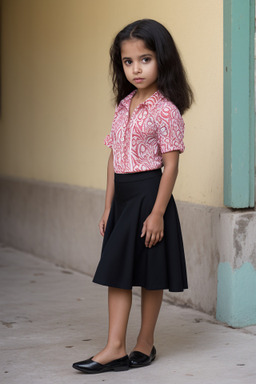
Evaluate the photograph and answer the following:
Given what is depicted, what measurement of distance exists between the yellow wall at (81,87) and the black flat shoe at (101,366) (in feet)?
4.29

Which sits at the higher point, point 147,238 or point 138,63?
point 138,63

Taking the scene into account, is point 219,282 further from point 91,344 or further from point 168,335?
point 91,344

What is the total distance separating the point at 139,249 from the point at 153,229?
13cm

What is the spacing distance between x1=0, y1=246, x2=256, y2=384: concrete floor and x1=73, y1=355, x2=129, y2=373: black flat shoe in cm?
3

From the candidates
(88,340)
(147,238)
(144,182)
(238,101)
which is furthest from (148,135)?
(88,340)

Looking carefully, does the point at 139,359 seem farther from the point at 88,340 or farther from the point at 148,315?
the point at 88,340

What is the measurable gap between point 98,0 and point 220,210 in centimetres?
217

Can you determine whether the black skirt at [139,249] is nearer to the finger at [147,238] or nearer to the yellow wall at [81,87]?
the finger at [147,238]

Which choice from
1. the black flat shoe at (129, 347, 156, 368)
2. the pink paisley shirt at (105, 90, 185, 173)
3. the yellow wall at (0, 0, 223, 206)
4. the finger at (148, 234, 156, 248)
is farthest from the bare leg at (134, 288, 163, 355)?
the yellow wall at (0, 0, 223, 206)

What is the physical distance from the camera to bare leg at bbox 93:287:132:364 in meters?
3.57

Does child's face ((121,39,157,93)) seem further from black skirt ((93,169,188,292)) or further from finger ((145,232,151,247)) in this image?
finger ((145,232,151,247))

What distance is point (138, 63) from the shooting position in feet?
11.5

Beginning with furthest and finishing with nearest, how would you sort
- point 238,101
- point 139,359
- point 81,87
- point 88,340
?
point 81,87
point 238,101
point 88,340
point 139,359

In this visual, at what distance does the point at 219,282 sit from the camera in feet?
14.6
